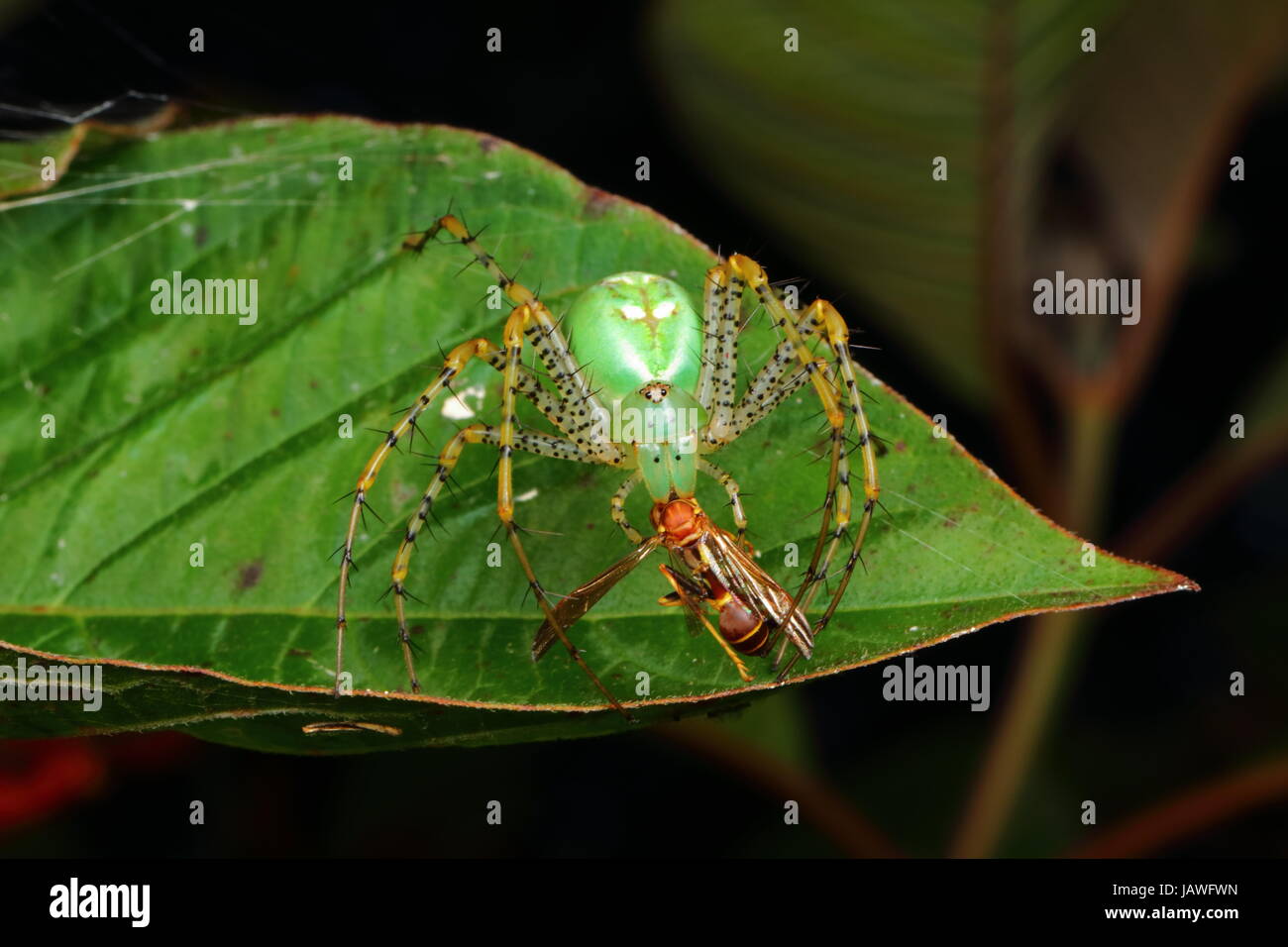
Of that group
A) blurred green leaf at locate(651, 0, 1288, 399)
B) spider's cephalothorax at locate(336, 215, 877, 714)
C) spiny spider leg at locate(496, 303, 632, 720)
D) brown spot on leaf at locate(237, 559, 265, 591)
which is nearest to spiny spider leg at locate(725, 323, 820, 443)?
spider's cephalothorax at locate(336, 215, 877, 714)

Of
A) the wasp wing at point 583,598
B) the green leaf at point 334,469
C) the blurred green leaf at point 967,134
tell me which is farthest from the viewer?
the blurred green leaf at point 967,134

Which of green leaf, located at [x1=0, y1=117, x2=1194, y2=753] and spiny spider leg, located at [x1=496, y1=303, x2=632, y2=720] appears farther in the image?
spiny spider leg, located at [x1=496, y1=303, x2=632, y2=720]

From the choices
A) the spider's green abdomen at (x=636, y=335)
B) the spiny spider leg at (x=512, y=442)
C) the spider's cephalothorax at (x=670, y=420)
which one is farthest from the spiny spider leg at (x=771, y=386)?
the spiny spider leg at (x=512, y=442)

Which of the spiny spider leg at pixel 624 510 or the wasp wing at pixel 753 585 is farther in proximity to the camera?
the spiny spider leg at pixel 624 510

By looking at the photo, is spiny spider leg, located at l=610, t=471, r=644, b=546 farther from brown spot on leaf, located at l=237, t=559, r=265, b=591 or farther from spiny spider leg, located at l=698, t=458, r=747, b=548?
brown spot on leaf, located at l=237, t=559, r=265, b=591

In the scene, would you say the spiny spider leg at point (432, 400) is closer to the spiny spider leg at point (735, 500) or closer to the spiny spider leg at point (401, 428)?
the spiny spider leg at point (401, 428)

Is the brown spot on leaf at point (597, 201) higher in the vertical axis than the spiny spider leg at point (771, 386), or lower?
higher

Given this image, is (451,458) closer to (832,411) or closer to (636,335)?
(636,335)

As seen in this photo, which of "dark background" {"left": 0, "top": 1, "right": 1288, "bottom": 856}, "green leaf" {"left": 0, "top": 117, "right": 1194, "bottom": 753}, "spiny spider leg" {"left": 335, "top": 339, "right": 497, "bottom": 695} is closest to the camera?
"green leaf" {"left": 0, "top": 117, "right": 1194, "bottom": 753}
